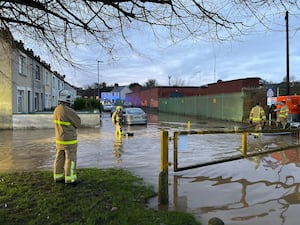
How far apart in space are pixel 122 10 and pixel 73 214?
2952mm

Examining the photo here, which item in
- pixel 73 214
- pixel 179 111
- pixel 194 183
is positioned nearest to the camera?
pixel 73 214

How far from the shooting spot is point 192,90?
62031mm

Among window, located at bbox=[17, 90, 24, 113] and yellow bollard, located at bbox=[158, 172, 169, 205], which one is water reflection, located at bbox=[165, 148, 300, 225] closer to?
yellow bollard, located at bbox=[158, 172, 169, 205]

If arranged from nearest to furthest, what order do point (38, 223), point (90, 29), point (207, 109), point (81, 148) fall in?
point (38, 223), point (90, 29), point (81, 148), point (207, 109)

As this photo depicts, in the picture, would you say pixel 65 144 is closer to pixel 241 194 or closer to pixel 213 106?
pixel 241 194

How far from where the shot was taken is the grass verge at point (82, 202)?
15.0 feet

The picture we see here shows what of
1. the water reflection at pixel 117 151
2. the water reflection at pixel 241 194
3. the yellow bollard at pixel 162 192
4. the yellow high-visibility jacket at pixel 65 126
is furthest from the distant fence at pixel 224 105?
the yellow bollard at pixel 162 192

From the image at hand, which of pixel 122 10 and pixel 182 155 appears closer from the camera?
pixel 122 10

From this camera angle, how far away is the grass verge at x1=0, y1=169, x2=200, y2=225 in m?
4.56

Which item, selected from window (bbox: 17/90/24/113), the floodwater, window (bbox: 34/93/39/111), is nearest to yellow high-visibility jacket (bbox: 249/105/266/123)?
the floodwater

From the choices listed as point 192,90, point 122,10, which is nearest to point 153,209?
point 122,10

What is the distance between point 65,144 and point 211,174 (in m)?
3.28

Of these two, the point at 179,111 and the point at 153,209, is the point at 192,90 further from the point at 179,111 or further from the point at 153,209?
the point at 153,209

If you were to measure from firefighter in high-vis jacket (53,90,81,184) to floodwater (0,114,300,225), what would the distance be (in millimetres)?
1622
